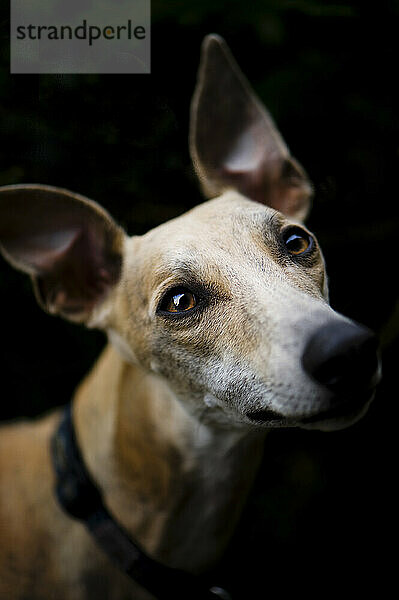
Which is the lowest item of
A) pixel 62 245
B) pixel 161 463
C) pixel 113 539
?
pixel 113 539

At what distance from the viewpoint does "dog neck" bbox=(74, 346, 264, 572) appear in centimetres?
184

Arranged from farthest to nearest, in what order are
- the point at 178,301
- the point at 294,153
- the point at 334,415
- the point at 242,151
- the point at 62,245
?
the point at 294,153
the point at 242,151
the point at 62,245
the point at 178,301
the point at 334,415

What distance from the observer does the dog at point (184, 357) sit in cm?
132

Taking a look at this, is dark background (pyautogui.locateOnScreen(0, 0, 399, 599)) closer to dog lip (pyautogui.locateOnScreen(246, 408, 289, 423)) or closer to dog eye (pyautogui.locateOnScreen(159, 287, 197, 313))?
dog eye (pyautogui.locateOnScreen(159, 287, 197, 313))

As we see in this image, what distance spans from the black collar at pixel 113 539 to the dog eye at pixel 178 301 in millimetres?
835

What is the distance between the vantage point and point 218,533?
82.4 inches

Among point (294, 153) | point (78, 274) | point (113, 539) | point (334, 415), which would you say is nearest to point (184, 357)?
point (334, 415)

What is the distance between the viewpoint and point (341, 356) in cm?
117

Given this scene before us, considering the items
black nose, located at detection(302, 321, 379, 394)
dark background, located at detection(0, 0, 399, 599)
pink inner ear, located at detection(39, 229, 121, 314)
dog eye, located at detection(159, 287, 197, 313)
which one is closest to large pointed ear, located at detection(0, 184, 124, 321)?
pink inner ear, located at detection(39, 229, 121, 314)

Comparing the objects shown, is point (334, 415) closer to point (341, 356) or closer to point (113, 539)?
point (341, 356)

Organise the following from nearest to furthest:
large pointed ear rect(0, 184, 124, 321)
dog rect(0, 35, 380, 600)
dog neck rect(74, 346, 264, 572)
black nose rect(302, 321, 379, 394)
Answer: black nose rect(302, 321, 379, 394), dog rect(0, 35, 380, 600), large pointed ear rect(0, 184, 124, 321), dog neck rect(74, 346, 264, 572)

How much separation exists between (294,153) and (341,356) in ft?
4.39

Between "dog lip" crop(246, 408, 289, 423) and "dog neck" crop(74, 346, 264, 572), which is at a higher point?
"dog lip" crop(246, 408, 289, 423)

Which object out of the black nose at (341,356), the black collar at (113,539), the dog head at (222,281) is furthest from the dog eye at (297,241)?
the black collar at (113,539)
